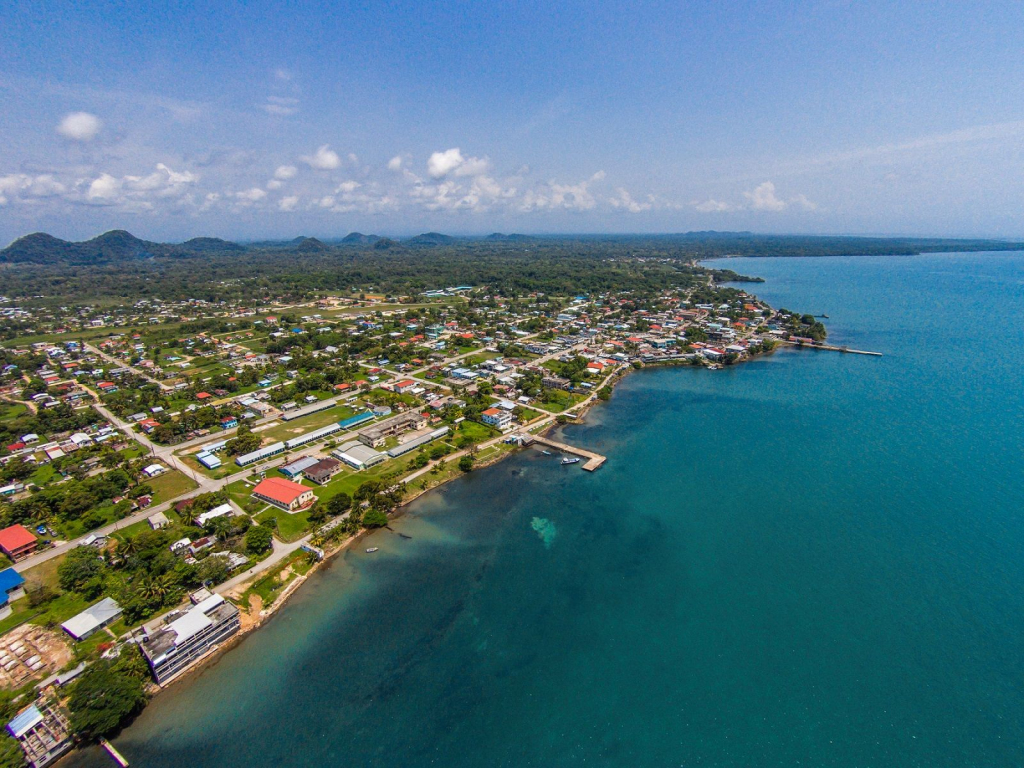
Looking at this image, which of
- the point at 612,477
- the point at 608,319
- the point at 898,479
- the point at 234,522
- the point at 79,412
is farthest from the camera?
the point at 608,319

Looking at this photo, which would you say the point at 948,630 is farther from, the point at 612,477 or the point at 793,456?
the point at 612,477

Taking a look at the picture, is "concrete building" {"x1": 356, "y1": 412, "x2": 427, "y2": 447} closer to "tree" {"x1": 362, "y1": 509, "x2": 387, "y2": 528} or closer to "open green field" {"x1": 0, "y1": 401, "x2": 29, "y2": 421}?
"tree" {"x1": 362, "y1": 509, "x2": 387, "y2": 528}

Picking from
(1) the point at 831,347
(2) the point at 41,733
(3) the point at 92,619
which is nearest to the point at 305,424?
(3) the point at 92,619

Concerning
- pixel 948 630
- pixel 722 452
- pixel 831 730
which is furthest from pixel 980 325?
pixel 831 730

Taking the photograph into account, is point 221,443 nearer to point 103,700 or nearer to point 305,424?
point 305,424

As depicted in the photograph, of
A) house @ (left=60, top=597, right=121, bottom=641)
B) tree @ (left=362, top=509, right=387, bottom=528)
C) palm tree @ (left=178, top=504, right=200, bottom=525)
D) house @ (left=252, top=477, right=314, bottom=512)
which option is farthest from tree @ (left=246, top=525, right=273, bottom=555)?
house @ (left=60, top=597, right=121, bottom=641)

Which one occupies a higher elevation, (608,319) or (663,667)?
(608,319)

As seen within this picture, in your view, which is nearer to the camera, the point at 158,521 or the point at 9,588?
the point at 9,588

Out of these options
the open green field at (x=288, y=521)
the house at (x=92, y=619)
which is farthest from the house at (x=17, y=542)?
the open green field at (x=288, y=521)
